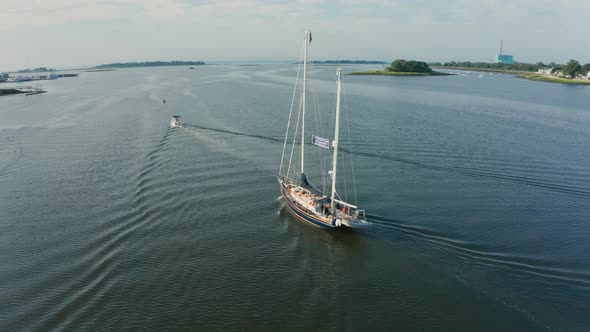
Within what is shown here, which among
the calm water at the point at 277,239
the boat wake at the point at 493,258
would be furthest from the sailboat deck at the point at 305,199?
the boat wake at the point at 493,258

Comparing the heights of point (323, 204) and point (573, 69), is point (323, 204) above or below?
below

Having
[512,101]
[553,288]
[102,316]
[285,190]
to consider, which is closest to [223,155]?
[285,190]

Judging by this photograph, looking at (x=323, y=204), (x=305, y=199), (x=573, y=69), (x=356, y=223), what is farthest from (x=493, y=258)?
(x=573, y=69)

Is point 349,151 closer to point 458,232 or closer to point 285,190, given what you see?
point 285,190

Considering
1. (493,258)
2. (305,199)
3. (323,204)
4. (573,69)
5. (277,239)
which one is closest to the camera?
(493,258)

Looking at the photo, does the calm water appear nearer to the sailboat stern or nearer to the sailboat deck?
the sailboat stern

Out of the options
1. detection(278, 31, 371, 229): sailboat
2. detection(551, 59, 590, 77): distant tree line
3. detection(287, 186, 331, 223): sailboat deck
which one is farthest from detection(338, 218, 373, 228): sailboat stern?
detection(551, 59, 590, 77): distant tree line

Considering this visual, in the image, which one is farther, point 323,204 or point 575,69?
point 575,69

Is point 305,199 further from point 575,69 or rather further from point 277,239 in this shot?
point 575,69
